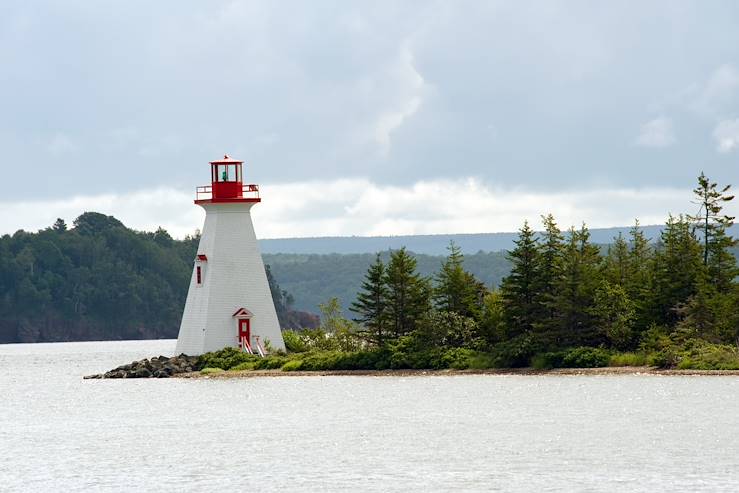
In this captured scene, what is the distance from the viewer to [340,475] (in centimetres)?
3772

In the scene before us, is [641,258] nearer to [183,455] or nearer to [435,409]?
[435,409]

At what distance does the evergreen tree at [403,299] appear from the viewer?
67312 mm

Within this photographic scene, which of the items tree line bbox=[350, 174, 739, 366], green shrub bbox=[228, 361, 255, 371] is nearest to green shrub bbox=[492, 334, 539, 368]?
tree line bbox=[350, 174, 739, 366]

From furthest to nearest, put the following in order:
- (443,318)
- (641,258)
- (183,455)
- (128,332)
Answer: (128,332) → (641,258) → (443,318) → (183,455)

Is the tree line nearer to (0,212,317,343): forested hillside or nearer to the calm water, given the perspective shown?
the calm water

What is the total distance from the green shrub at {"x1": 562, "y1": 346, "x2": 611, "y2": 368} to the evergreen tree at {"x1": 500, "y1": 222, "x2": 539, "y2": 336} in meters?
3.16

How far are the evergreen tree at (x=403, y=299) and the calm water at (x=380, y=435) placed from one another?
13.9 feet

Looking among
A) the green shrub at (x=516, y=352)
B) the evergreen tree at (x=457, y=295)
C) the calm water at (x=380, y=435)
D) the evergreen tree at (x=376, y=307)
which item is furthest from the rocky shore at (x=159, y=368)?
the green shrub at (x=516, y=352)

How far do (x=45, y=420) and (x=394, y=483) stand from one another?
22.0 metres

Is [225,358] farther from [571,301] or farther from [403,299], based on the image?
[571,301]

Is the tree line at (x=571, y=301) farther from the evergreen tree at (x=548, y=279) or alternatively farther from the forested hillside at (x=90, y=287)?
the forested hillside at (x=90, y=287)

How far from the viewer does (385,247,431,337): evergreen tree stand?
221ft

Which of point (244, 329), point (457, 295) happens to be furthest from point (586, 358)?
point (244, 329)

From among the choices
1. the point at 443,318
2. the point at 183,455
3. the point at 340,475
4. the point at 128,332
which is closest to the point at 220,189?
the point at 443,318
